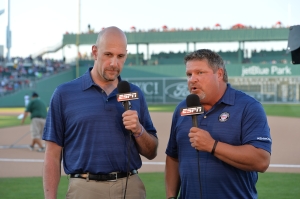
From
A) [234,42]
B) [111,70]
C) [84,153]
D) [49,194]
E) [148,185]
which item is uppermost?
[234,42]

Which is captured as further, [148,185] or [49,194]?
[148,185]

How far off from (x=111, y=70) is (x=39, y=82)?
5253 cm

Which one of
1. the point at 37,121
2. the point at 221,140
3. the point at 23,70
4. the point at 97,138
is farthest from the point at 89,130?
the point at 23,70

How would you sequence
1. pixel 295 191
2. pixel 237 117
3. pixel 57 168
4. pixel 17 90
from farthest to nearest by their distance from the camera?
pixel 17 90
pixel 295 191
pixel 57 168
pixel 237 117

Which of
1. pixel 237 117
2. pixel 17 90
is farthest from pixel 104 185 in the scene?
pixel 17 90

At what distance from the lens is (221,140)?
161 inches

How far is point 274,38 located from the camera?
61250 millimetres

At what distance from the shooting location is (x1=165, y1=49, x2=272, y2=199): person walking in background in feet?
13.0

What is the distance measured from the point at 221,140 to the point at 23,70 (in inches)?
2376

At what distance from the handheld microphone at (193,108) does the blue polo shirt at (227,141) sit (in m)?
0.33

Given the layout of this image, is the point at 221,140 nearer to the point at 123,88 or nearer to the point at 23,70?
the point at 123,88

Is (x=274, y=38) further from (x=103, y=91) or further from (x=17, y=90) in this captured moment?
(x=103, y=91)

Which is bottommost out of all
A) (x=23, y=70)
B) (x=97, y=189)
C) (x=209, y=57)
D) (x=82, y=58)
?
(x=97, y=189)

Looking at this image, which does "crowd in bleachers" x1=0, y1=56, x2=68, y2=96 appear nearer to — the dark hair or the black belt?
the black belt
